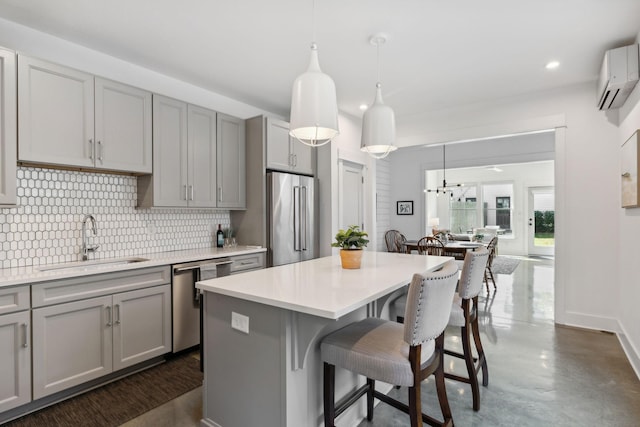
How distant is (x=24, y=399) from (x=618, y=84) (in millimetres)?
4973

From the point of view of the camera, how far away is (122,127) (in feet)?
9.31

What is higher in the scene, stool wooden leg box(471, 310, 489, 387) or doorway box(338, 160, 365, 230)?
doorway box(338, 160, 365, 230)

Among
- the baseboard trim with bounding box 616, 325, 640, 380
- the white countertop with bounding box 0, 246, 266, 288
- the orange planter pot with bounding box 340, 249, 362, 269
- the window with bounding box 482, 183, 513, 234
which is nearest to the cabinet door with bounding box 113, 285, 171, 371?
the white countertop with bounding box 0, 246, 266, 288

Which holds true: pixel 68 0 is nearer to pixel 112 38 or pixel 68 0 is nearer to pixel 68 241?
pixel 112 38

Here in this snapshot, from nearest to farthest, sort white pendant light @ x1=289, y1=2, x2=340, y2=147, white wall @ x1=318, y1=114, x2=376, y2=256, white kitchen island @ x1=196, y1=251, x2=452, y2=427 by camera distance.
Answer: white kitchen island @ x1=196, y1=251, x2=452, y2=427 → white pendant light @ x1=289, y1=2, x2=340, y2=147 → white wall @ x1=318, y1=114, x2=376, y2=256

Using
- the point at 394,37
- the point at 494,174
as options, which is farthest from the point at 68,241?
the point at 494,174

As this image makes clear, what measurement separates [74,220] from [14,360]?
1128 mm

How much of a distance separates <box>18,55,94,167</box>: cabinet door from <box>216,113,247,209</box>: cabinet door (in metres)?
1.26

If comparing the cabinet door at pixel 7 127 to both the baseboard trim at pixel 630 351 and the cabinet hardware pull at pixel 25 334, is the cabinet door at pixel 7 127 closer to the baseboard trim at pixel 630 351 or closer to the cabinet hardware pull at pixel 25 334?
the cabinet hardware pull at pixel 25 334

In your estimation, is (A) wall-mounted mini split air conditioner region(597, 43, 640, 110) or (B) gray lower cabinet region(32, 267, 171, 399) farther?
(A) wall-mounted mini split air conditioner region(597, 43, 640, 110)

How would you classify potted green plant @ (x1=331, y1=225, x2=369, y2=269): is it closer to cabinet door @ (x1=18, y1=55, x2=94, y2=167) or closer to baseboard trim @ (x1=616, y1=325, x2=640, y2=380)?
cabinet door @ (x1=18, y1=55, x2=94, y2=167)

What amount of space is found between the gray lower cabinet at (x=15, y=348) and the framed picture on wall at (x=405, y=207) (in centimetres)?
679

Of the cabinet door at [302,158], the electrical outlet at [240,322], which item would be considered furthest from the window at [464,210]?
the electrical outlet at [240,322]

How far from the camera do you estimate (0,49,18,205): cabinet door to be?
2.20m
